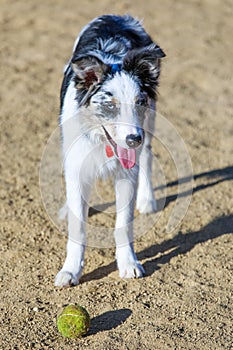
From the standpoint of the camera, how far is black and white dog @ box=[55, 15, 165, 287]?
471 centimetres

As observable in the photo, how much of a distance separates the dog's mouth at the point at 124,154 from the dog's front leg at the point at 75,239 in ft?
1.51

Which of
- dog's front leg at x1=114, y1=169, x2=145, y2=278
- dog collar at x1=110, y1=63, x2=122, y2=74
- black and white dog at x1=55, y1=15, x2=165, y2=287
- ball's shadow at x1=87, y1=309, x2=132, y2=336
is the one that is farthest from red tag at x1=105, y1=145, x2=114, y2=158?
ball's shadow at x1=87, y1=309, x2=132, y2=336

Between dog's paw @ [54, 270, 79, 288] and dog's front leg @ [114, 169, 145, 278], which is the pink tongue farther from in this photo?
dog's paw @ [54, 270, 79, 288]

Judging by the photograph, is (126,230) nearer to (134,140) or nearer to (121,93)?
(134,140)

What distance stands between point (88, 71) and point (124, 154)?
66 cm

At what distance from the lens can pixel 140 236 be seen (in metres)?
5.95

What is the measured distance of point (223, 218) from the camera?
625 cm

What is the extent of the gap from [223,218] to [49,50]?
18.6 ft

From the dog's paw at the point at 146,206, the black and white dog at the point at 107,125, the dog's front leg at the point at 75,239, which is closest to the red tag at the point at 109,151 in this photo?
the black and white dog at the point at 107,125

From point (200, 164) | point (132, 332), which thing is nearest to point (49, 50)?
point (200, 164)

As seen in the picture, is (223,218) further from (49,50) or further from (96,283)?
(49,50)

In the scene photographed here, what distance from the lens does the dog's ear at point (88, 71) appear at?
4.70m

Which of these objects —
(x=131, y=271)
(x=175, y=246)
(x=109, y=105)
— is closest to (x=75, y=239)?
(x=131, y=271)

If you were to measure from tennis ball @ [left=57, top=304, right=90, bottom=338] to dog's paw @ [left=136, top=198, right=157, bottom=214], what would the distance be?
2.15m
